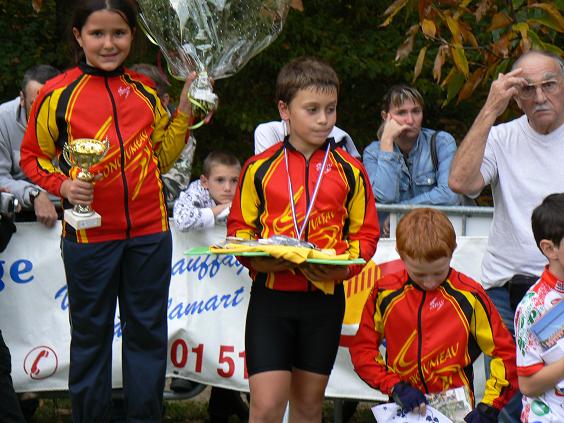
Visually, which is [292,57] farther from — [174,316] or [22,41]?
[174,316]

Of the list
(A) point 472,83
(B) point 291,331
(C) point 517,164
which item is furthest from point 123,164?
(A) point 472,83

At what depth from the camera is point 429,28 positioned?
6.71 meters

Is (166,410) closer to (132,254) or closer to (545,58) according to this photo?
(132,254)

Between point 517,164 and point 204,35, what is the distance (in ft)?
5.32

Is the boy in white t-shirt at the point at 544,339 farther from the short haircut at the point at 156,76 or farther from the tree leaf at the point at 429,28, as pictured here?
the short haircut at the point at 156,76

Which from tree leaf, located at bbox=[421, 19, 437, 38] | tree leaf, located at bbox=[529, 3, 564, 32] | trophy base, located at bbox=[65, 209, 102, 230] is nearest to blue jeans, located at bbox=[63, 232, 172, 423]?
trophy base, located at bbox=[65, 209, 102, 230]

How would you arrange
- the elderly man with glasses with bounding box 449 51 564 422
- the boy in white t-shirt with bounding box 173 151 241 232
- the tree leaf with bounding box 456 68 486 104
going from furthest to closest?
the tree leaf with bounding box 456 68 486 104
the boy in white t-shirt with bounding box 173 151 241 232
the elderly man with glasses with bounding box 449 51 564 422

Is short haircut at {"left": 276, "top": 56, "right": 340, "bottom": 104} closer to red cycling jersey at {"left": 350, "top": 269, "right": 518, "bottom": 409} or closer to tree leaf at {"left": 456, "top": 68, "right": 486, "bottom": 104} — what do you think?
red cycling jersey at {"left": 350, "top": 269, "right": 518, "bottom": 409}

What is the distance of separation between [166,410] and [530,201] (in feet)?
10.0

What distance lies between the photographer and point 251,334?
543 centimetres

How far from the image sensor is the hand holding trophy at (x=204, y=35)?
553 centimetres

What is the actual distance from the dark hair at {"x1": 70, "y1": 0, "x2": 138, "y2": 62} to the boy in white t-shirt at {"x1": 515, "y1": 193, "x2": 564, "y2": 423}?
82.0 inches

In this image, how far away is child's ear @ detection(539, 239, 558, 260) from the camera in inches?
198

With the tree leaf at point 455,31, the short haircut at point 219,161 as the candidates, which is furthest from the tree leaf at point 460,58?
the short haircut at point 219,161
